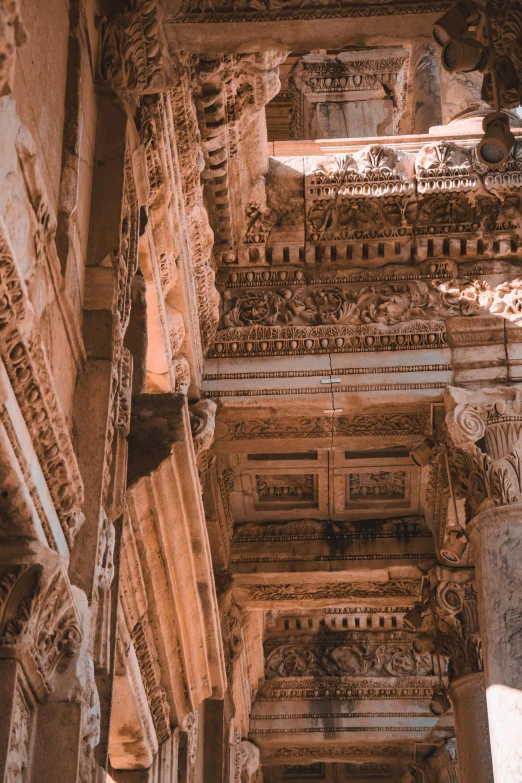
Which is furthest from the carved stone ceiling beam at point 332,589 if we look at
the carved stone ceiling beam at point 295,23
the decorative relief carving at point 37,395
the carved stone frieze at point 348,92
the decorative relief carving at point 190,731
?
the decorative relief carving at point 37,395

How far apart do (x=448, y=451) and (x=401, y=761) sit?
703 centimetres

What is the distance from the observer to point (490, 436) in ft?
23.8

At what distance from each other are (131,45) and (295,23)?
2.16ft

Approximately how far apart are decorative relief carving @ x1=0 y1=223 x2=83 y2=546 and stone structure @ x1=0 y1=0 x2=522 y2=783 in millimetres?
10

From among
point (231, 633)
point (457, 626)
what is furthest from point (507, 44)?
point (231, 633)

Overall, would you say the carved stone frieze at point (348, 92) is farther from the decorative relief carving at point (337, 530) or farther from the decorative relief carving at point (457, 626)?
the decorative relief carving at point (457, 626)

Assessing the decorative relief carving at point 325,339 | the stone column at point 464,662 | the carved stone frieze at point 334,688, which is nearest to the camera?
the decorative relief carving at point 325,339

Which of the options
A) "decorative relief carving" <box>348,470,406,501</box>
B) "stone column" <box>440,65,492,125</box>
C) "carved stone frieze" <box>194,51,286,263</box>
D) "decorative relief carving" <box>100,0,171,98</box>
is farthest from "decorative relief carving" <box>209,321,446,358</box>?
"decorative relief carving" <box>100,0,171,98</box>

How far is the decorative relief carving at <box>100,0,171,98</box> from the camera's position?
4664 millimetres

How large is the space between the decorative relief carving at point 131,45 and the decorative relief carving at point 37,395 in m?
1.79

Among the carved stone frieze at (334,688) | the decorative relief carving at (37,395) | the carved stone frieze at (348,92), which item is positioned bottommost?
the decorative relief carving at (37,395)

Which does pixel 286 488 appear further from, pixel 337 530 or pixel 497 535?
pixel 497 535

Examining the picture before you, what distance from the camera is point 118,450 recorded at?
14.8 feet

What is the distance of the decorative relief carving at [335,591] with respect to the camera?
1008cm
